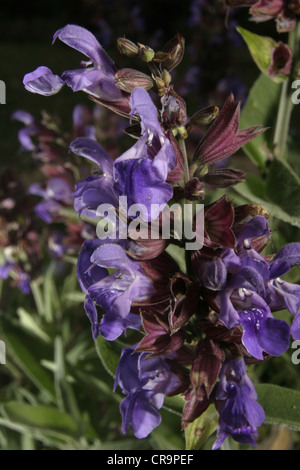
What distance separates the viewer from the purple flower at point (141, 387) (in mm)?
540

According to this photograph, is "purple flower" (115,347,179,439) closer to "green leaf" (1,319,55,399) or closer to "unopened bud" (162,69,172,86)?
"unopened bud" (162,69,172,86)

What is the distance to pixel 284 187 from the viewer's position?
730mm

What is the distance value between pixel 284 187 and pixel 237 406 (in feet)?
1.13

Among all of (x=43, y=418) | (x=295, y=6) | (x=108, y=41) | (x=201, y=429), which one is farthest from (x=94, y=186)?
(x=108, y=41)

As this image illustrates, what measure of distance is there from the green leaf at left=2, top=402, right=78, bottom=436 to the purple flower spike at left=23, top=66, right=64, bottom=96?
0.58 m

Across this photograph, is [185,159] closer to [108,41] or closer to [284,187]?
[284,187]

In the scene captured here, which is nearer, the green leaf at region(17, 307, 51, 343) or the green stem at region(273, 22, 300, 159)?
the green stem at region(273, 22, 300, 159)

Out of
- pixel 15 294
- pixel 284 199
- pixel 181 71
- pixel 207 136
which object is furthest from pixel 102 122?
pixel 181 71

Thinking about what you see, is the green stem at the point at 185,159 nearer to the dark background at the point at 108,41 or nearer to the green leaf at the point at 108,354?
the green leaf at the point at 108,354

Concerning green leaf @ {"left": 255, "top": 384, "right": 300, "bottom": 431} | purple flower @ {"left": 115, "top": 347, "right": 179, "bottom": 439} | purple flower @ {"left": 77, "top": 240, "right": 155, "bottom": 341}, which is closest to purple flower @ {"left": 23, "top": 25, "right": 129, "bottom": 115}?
purple flower @ {"left": 77, "top": 240, "right": 155, "bottom": 341}

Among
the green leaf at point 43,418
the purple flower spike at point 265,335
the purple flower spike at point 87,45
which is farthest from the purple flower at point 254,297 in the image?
the green leaf at point 43,418

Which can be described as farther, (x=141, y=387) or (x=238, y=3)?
(x=238, y=3)

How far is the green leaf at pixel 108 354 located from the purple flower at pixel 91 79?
0.98 ft

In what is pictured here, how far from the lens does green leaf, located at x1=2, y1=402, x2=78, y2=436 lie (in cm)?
86
